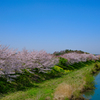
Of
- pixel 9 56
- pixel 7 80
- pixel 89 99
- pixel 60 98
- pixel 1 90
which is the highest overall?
pixel 9 56

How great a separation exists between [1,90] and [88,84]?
943 cm

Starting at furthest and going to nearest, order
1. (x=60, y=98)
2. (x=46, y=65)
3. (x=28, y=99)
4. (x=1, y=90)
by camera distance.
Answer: (x=46, y=65)
(x=1, y=90)
(x=60, y=98)
(x=28, y=99)

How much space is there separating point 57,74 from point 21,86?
8.94 m

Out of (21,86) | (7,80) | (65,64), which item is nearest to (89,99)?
(21,86)

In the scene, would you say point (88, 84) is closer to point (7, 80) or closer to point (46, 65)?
point (46, 65)

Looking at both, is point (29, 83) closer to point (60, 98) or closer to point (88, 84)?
point (60, 98)

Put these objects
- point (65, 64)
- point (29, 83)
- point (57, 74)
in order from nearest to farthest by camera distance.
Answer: point (29, 83) → point (57, 74) → point (65, 64)

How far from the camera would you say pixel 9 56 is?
10727 mm

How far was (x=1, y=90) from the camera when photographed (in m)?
10.2

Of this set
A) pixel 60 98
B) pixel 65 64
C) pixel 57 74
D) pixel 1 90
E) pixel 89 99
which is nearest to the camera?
pixel 60 98

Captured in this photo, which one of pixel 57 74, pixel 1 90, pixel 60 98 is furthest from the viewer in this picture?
pixel 57 74

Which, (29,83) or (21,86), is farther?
(29,83)

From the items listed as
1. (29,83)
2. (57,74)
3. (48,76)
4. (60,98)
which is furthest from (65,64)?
(60,98)

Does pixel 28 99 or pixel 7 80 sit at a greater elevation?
pixel 7 80
